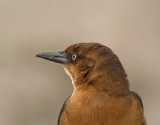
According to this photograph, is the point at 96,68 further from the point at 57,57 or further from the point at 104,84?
the point at 57,57

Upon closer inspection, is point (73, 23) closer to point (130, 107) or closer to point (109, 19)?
point (109, 19)

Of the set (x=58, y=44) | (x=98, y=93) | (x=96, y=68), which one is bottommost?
(x=58, y=44)

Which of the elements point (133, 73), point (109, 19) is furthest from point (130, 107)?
point (109, 19)

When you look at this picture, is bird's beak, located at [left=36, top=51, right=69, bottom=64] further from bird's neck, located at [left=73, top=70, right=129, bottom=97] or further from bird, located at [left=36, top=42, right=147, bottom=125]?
bird's neck, located at [left=73, top=70, right=129, bottom=97]

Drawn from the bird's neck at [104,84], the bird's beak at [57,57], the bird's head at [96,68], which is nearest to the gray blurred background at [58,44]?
the bird's beak at [57,57]

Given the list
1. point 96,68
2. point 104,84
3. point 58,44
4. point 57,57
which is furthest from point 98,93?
point 58,44

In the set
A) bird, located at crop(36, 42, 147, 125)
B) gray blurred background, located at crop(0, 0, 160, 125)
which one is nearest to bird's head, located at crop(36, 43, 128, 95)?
bird, located at crop(36, 42, 147, 125)
